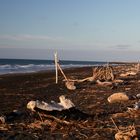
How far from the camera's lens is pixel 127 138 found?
33.1 ft

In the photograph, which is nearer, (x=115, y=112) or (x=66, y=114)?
(x=66, y=114)

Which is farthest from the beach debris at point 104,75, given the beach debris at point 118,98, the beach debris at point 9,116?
the beach debris at point 9,116

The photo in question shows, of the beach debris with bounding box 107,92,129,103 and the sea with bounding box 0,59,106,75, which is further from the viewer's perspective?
the sea with bounding box 0,59,106,75

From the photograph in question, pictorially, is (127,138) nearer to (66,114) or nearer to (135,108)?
(66,114)

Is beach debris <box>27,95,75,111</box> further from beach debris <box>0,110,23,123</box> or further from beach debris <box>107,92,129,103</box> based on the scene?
beach debris <box>107,92,129,103</box>

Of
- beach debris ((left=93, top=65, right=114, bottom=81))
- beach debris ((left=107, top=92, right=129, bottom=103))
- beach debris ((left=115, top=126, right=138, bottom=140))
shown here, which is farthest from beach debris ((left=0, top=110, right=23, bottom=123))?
beach debris ((left=93, top=65, right=114, bottom=81))

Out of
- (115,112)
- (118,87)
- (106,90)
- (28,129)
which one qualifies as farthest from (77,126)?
(118,87)

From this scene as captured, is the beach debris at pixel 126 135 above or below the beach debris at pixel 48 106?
below

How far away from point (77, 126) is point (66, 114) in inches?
39.8

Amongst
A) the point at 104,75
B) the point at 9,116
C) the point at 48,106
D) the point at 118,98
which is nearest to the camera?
the point at 48,106

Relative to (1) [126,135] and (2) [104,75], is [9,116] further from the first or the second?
(2) [104,75]

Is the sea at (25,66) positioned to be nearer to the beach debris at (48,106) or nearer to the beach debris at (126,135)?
the beach debris at (48,106)

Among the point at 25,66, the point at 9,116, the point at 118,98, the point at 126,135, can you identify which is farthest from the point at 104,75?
the point at 25,66

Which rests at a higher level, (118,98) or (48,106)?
(48,106)
